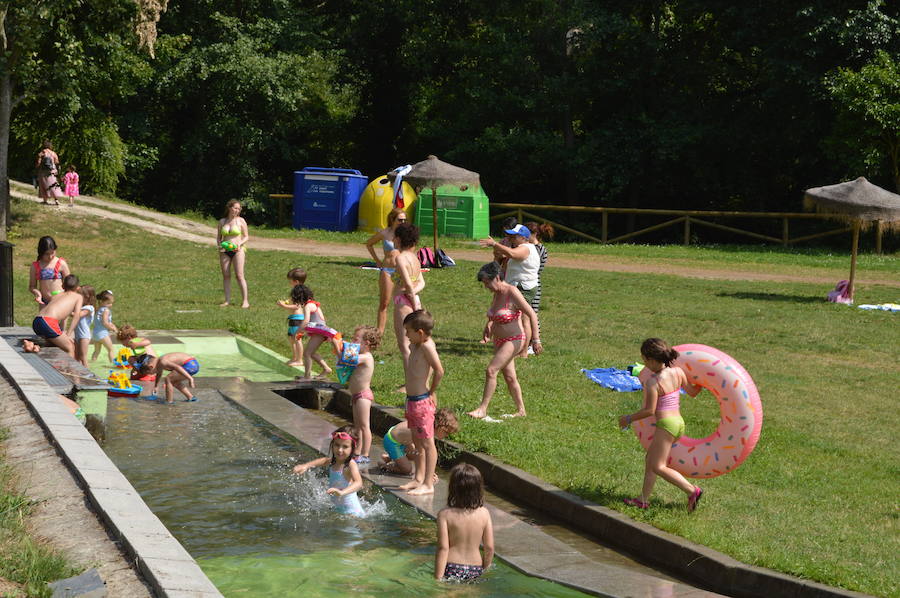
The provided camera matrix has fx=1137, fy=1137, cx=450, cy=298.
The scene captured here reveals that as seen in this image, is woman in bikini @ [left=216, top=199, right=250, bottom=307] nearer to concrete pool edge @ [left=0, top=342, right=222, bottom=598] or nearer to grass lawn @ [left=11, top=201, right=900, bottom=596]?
grass lawn @ [left=11, top=201, right=900, bottom=596]

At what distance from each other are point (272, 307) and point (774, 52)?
20.7 meters

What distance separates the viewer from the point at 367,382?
9.76 m

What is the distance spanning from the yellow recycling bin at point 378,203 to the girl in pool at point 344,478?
896 inches

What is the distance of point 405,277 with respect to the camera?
11.6 meters

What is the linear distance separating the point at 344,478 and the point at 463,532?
1976mm

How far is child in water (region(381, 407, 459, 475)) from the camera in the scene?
8977 mm

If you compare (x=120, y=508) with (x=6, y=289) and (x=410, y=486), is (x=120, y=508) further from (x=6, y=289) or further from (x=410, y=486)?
(x=6, y=289)

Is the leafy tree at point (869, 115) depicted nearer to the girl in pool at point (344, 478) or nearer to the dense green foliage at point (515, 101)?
the dense green foliage at point (515, 101)

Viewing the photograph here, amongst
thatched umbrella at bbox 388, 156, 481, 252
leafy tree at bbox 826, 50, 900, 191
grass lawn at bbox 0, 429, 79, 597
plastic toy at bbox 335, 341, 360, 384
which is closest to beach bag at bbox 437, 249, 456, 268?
thatched umbrella at bbox 388, 156, 481, 252

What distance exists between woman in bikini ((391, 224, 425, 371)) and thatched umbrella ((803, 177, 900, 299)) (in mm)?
10891

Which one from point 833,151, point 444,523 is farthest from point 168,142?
point 444,523

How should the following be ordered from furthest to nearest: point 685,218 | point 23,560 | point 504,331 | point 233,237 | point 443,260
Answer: point 685,218 < point 443,260 < point 233,237 < point 504,331 < point 23,560

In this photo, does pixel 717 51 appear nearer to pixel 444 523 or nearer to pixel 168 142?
pixel 168 142

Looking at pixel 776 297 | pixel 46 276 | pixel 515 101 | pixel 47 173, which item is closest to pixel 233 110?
pixel 515 101
